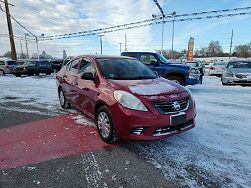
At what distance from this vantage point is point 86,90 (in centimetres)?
527

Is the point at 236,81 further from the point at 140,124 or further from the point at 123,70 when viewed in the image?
the point at 140,124

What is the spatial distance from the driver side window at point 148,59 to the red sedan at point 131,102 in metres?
5.51

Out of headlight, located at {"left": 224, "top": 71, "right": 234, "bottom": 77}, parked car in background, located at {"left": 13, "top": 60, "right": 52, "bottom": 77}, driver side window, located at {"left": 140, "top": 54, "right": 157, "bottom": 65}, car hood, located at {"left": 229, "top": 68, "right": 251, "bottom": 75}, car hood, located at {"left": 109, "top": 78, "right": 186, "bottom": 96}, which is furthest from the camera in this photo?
parked car in background, located at {"left": 13, "top": 60, "right": 52, "bottom": 77}

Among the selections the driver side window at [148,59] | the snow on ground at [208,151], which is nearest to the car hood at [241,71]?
the driver side window at [148,59]

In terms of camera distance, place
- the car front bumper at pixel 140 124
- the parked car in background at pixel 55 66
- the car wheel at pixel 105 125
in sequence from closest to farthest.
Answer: the car front bumper at pixel 140 124
the car wheel at pixel 105 125
the parked car in background at pixel 55 66

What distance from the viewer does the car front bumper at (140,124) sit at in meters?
3.98

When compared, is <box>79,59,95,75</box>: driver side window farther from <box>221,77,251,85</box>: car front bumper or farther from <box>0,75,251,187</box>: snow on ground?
<box>221,77,251,85</box>: car front bumper

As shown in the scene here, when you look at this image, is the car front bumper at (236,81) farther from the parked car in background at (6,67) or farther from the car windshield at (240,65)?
the parked car in background at (6,67)

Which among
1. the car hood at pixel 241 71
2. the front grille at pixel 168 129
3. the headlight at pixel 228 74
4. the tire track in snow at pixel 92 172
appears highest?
the car hood at pixel 241 71

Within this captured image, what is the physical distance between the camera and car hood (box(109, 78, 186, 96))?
→ 4.24 m

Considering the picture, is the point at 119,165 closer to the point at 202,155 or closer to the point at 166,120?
the point at 166,120

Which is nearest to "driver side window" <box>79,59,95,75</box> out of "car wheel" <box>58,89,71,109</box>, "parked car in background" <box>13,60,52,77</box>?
"car wheel" <box>58,89,71,109</box>

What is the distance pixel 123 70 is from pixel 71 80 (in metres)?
1.62

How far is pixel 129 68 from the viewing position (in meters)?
5.60
